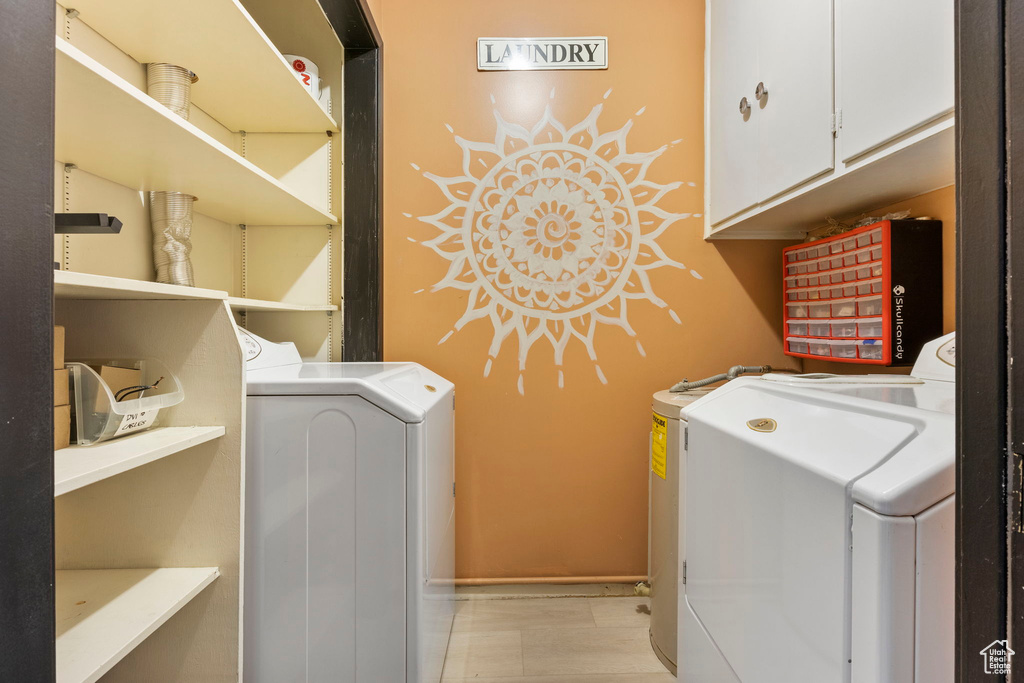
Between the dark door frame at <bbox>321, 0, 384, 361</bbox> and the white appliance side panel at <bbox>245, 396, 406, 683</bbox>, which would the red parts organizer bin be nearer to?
the white appliance side panel at <bbox>245, 396, 406, 683</bbox>

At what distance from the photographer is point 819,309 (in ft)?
6.08

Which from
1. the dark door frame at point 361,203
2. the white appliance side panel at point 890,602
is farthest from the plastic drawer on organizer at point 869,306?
the dark door frame at point 361,203

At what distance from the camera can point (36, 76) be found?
493 millimetres

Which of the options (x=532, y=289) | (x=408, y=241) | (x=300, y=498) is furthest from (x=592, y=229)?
(x=300, y=498)

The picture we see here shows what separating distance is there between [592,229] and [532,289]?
36 cm

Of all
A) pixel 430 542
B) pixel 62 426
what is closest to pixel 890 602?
pixel 430 542

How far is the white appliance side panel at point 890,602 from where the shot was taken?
61cm

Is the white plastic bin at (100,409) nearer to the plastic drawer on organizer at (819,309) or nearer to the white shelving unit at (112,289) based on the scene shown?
the white shelving unit at (112,289)

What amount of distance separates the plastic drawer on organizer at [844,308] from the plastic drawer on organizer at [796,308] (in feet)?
0.63

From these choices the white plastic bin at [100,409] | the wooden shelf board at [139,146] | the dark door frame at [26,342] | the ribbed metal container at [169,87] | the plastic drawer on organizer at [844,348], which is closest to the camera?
the dark door frame at [26,342]

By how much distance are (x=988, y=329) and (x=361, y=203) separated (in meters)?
2.00

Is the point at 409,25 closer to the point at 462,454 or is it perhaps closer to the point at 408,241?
the point at 408,241

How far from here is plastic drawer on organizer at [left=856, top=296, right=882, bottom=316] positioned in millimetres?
1505
